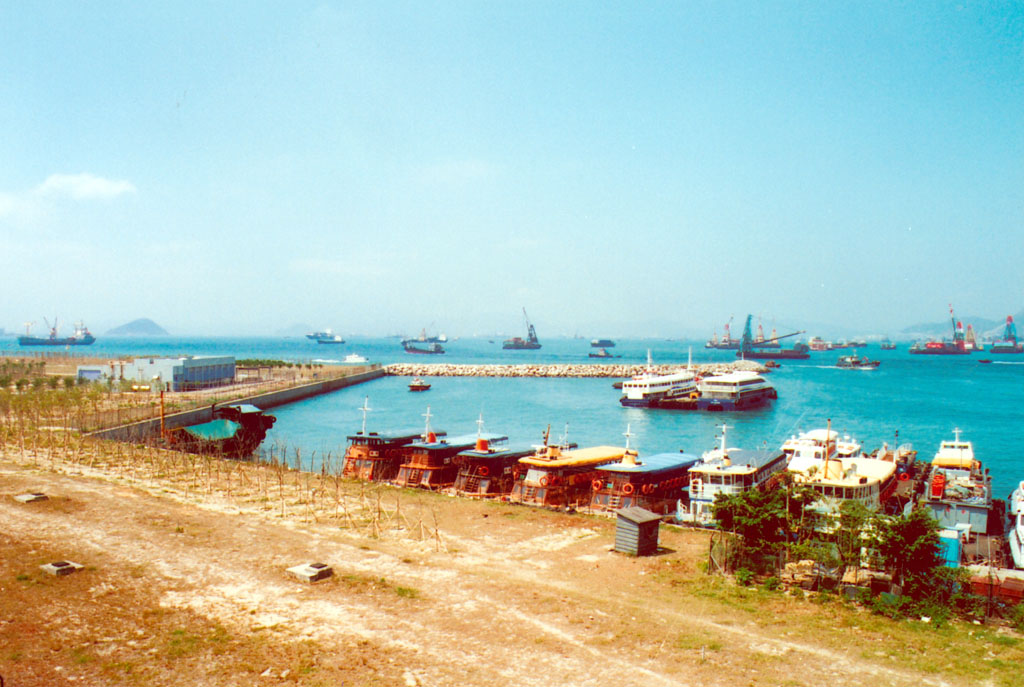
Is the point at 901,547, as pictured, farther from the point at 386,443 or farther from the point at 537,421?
the point at 537,421

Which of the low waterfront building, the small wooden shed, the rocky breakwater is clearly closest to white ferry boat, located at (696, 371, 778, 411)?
the rocky breakwater

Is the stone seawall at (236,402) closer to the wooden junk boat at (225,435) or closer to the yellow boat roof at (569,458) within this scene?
the wooden junk boat at (225,435)

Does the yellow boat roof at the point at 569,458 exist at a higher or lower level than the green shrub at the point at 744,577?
higher

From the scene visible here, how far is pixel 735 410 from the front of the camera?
88.4 meters

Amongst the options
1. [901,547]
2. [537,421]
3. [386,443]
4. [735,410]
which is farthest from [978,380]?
[901,547]

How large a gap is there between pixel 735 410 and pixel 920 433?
76.0ft

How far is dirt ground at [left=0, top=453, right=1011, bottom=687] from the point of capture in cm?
1311

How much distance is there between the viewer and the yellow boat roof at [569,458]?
110 ft

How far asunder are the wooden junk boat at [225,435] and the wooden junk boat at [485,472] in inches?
586

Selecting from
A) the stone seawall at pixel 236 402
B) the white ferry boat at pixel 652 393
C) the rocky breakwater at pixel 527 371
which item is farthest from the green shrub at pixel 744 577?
the rocky breakwater at pixel 527 371

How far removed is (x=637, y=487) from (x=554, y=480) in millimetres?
3851

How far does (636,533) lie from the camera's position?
69.8ft

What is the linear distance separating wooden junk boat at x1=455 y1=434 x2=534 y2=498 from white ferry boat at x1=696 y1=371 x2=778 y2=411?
2214 inches

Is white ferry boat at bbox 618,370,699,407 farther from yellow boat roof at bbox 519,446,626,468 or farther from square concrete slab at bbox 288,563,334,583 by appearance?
square concrete slab at bbox 288,563,334,583
